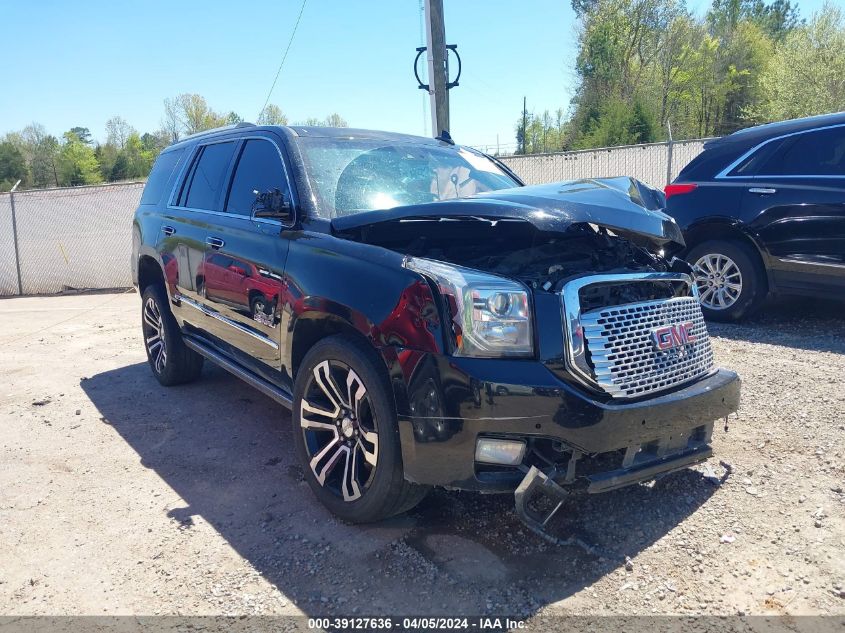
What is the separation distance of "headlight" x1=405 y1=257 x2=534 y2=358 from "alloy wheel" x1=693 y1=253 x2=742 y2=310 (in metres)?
4.48

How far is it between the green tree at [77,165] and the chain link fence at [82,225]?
5671 centimetres

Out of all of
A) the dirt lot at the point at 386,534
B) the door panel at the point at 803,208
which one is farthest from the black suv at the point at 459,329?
Answer: the door panel at the point at 803,208

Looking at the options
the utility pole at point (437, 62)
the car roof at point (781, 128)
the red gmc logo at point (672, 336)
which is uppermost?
the utility pole at point (437, 62)

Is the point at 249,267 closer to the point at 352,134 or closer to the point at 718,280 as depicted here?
the point at 352,134

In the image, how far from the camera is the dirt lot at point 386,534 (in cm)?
256

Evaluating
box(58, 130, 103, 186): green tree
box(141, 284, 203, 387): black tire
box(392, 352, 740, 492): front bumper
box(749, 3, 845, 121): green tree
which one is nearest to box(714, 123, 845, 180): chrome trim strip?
box(392, 352, 740, 492): front bumper

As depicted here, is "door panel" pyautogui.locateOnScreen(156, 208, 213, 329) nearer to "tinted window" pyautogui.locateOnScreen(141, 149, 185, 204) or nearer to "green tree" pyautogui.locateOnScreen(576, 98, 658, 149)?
"tinted window" pyautogui.locateOnScreen(141, 149, 185, 204)

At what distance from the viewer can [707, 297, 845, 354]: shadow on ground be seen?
19.0 feet

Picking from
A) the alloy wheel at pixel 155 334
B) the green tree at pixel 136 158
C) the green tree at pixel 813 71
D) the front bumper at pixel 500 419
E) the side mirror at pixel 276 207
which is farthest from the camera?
the green tree at pixel 136 158

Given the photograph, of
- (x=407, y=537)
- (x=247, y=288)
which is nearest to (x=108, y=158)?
(x=247, y=288)

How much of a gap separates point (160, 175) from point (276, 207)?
2.82m

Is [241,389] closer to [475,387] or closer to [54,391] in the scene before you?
[54,391]

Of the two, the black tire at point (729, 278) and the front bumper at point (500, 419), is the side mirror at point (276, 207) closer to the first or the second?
the front bumper at point (500, 419)

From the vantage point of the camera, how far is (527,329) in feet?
8.58
